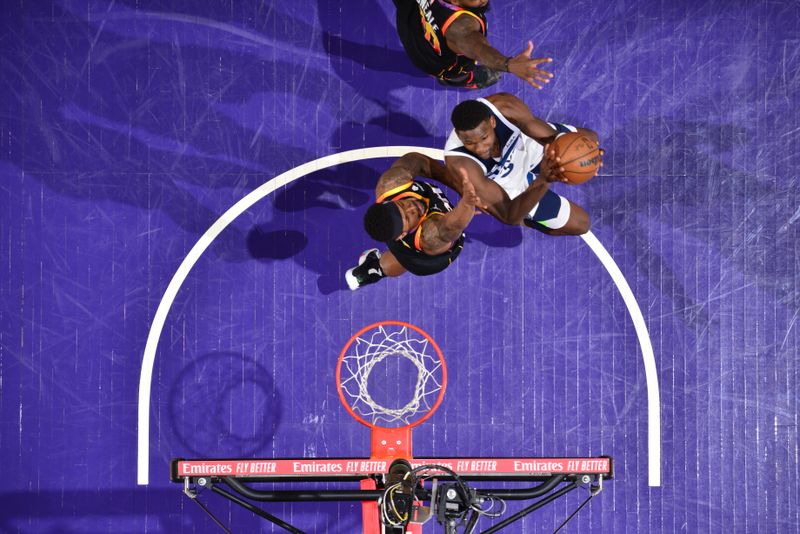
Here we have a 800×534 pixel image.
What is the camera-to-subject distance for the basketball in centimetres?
581

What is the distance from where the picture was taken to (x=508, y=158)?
6449 millimetres


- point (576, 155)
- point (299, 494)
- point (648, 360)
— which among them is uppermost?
point (576, 155)

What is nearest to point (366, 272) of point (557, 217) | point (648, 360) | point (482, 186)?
point (482, 186)

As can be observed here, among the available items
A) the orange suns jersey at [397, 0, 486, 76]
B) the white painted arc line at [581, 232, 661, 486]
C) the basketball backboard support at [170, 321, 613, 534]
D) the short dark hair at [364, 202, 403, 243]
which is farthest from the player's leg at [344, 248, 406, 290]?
the white painted arc line at [581, 232, 661, 486]

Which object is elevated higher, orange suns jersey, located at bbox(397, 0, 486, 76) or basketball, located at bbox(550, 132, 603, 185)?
orange suns jersey, located at bbox(397, 0, 486, 76)

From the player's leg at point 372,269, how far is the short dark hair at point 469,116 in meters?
1.58

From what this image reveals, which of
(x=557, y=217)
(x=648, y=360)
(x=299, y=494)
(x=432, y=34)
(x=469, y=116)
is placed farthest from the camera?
(x=648, y=360)

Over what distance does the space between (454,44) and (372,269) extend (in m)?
2.23

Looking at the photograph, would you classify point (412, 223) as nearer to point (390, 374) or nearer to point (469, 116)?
point (469, 116)

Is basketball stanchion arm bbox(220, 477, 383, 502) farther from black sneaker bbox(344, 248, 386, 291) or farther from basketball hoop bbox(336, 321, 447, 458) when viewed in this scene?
black sneaker bbox(344, 248, 386, 291)

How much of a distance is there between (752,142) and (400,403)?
4518mm

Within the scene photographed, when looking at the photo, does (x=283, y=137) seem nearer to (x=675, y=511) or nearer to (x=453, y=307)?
(x=453, y=307)

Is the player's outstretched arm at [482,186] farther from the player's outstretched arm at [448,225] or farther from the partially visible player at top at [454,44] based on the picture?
the partially visible player at top at [454,44]

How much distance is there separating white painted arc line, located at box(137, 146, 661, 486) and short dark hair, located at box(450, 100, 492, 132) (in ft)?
4.55
